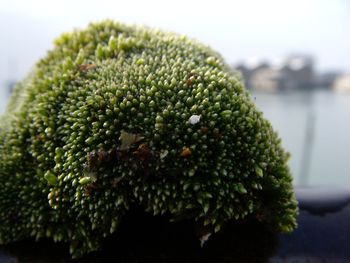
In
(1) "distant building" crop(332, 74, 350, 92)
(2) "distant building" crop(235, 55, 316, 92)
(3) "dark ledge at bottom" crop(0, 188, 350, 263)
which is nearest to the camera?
(3) "dark ledge at bottom" crop(0, 188, 350, 263)

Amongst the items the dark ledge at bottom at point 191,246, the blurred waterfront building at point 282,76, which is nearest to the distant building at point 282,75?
the blurred waterfront building at point 282,76

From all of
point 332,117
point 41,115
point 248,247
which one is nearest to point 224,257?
point 248,247

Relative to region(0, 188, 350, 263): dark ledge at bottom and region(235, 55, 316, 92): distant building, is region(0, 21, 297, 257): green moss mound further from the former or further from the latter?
region(235, 55, 316, 92): distant building

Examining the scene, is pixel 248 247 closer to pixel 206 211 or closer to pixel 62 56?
pixel 206 211

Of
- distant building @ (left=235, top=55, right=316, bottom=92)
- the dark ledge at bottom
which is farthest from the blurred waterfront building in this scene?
the dark ledge at bottom

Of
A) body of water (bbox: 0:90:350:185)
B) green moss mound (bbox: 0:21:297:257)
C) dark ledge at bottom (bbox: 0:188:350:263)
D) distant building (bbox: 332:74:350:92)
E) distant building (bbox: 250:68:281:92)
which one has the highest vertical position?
distant building (bbox: 332:74:350:92)

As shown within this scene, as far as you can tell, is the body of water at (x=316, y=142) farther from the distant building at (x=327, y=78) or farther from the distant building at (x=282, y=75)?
the distant building at (x=327, y=78)

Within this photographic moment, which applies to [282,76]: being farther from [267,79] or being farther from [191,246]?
[191,246]
